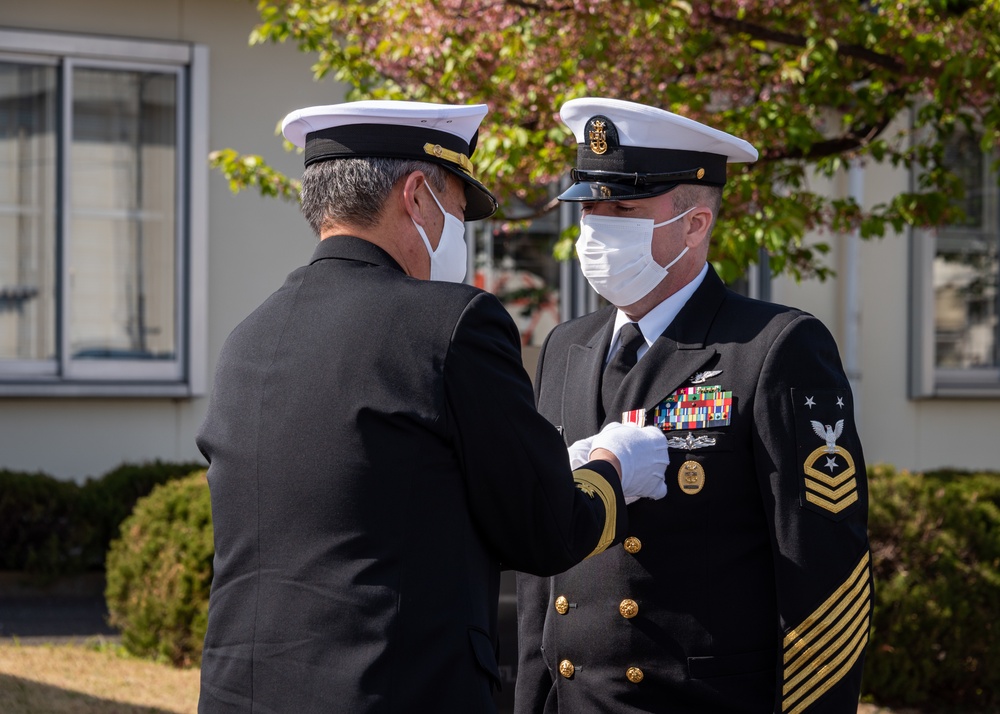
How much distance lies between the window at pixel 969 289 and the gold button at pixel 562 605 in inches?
342

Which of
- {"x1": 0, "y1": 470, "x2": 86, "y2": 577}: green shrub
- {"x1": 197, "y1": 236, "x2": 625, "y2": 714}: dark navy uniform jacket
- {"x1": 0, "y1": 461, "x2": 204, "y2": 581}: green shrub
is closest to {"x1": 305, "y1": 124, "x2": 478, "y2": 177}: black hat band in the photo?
{"x1": 197, "y1": 236, "x2": 625, "y2": 714}: dark navy uniform jacket

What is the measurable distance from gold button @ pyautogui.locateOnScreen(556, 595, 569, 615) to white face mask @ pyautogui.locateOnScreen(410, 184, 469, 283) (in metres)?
0.77

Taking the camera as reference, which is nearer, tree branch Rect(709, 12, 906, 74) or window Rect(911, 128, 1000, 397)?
tree branch Rect(709, 12, 906, 74)

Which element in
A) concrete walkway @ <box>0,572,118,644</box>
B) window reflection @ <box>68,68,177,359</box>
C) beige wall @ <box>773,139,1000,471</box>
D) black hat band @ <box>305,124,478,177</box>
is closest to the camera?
black hat band @ <box>305,124,478,177</box>

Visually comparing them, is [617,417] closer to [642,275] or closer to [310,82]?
[642,275]

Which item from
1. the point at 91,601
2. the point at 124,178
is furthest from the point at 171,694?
the point at 124,178

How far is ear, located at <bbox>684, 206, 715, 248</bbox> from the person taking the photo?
274 cm

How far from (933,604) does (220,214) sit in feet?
19.7

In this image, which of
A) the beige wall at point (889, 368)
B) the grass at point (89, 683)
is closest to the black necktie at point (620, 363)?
the grass at point (89, 683)

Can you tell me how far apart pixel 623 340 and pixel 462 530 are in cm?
90

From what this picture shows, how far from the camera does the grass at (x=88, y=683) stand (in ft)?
16.0

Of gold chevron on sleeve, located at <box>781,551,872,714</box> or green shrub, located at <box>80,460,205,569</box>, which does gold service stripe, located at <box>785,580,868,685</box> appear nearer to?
gold chevron on sleeve, located at <box>781,551,872,714</box>

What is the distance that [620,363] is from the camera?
2.77 meters

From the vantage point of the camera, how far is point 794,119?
209 inches
